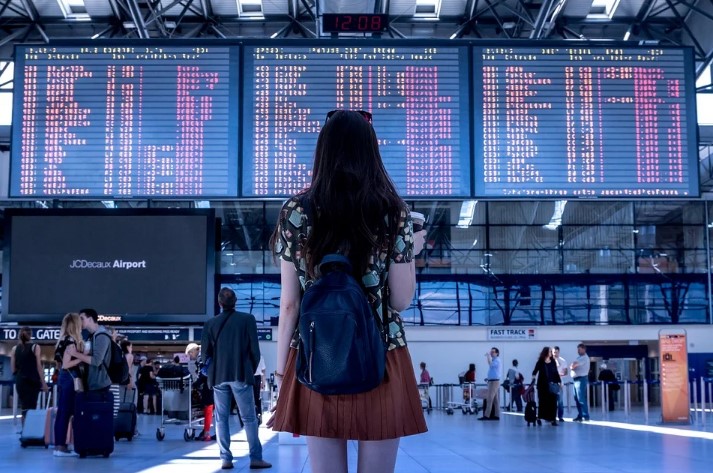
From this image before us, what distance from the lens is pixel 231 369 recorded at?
8.41m

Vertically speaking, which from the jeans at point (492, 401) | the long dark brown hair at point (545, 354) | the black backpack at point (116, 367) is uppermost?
the black backpack at point (116, 367)

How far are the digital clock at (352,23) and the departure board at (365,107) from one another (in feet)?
1.09

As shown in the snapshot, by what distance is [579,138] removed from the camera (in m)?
13.4

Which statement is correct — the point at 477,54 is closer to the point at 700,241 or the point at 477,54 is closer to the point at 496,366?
the point at 496,366

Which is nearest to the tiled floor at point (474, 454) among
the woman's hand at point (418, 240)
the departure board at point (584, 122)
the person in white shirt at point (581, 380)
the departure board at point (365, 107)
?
the departure board at point (584, 122)

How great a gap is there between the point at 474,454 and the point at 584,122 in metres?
5.51

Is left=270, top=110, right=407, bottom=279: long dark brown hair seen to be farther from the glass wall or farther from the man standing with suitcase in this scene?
the glass wall

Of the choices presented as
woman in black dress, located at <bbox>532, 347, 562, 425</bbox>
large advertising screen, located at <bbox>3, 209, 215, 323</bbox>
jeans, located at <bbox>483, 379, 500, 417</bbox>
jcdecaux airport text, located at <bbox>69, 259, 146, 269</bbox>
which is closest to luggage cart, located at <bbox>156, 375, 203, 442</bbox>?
large advertising screen, located at <bbox>3, 209, 215, 323</bbox>

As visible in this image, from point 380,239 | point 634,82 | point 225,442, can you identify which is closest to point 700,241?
point 634,82

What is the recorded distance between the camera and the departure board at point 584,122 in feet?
43.6

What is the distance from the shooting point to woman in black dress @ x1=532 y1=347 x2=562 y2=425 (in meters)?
17.0

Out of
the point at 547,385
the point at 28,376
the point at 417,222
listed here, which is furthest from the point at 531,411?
the point at 417,222

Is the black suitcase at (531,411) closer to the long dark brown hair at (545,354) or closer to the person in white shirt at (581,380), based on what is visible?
the long dark brown hair at (545,354)

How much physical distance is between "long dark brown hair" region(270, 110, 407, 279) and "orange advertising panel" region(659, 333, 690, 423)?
15288mm
